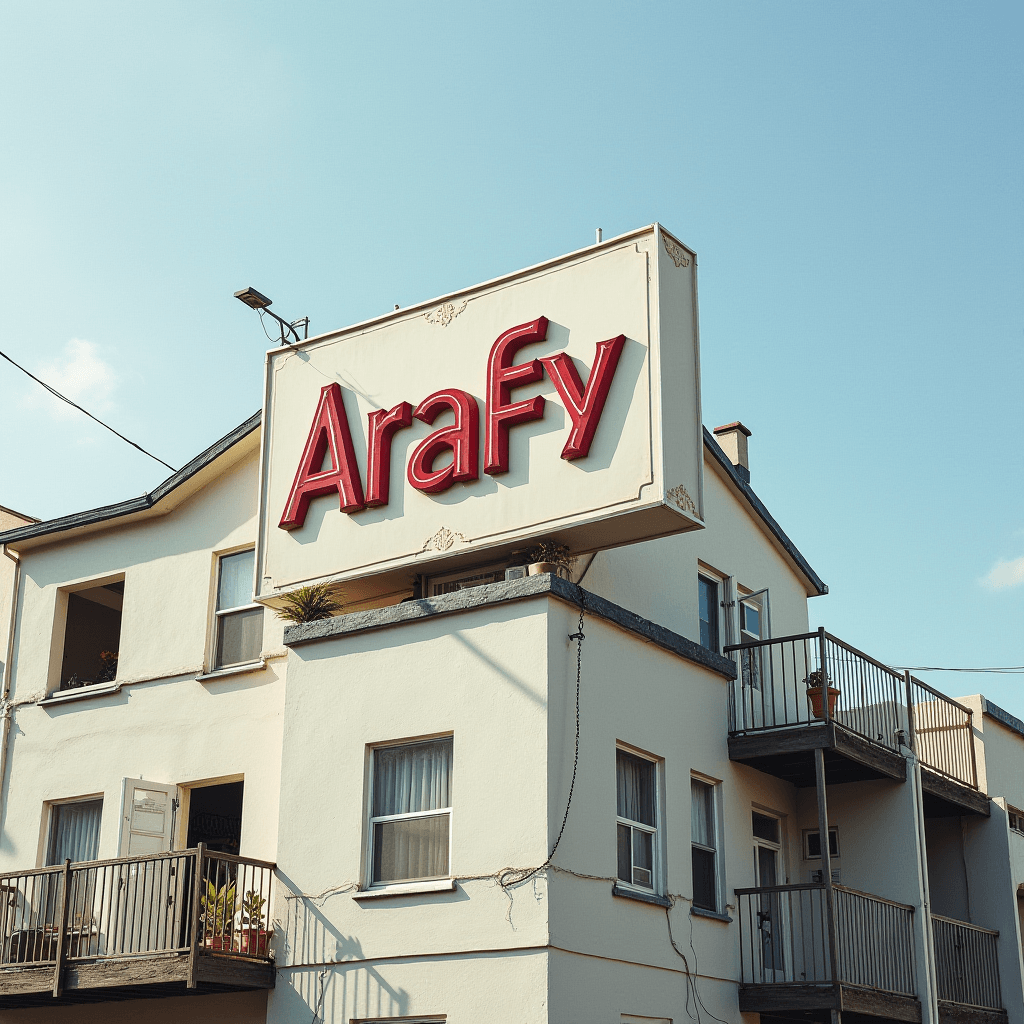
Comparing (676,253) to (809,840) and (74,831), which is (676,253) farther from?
(74,831)

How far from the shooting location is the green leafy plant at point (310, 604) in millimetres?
18219

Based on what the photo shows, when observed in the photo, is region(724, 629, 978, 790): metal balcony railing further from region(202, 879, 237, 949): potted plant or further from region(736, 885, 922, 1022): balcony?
region(202, 879, 237, 949): potted plant

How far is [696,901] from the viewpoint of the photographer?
17.2 meters

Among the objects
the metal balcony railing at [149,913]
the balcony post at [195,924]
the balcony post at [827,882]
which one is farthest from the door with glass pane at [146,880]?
the balcony post at [827,882]

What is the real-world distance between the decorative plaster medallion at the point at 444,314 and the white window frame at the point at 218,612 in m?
4.38

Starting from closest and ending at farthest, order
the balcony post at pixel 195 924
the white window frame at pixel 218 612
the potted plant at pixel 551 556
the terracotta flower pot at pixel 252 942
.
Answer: the balcony post at pixel 195 924, the terracotta flower pot at pixel 252 942, the potted plant at pixel 551 556, the white window frame at pixel 218 612

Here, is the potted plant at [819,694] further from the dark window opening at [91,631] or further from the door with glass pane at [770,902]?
the dark window opening at [91,631]

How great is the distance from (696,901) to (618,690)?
3022mm

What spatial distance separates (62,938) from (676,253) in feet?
37.3

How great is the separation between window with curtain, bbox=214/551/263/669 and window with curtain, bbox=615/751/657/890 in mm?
5903

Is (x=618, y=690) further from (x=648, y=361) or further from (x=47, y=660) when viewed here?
(x=47, y=660)

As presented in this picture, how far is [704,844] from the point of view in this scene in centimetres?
1769

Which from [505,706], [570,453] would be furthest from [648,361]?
[505,706]

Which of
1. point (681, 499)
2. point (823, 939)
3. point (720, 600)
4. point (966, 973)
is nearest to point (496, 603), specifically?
point (681, 499)
